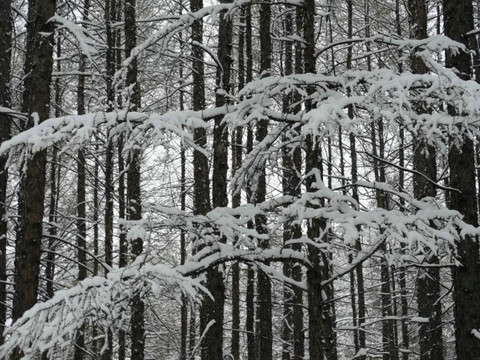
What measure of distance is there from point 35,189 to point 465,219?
574cm

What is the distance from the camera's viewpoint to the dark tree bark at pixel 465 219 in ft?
19.9

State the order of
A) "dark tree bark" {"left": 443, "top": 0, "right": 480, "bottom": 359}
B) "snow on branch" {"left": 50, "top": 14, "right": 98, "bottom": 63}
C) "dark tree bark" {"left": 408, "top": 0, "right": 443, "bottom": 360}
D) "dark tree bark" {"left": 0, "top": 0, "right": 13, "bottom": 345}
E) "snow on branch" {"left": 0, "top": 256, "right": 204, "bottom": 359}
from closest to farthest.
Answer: "snow on branch" {"left": 0, "top": 256, "right": 204, "bottom": 359}, "dark tree bark" {"left": 443, "top": 0, "right": 480, "bottom": 359}, "snow on branch" {"left": 50, "top": 14, "right": 98, "bottom": 63}, "dark tree bark" {"left": 0, "top": 0, "right": 13, "bottom": 345}, "dark tree bark" {"left": 408, "top": 0, "right": 443, "bottom": 360}

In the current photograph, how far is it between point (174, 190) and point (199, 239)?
12834mm

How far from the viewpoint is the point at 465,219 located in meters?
6.09

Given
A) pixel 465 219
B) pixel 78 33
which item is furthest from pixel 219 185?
pixel 465 219

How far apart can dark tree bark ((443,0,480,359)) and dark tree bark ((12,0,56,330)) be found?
5.49 m

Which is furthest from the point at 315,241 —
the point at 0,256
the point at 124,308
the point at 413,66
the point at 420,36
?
the point at 420,36

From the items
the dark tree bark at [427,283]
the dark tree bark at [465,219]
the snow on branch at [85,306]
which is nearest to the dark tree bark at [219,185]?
the snow on branch at [85,306]

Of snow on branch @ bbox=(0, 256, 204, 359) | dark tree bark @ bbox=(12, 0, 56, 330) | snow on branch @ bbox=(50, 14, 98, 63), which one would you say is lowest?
snow on branch @ bbox=(0, 256, 204, 359)

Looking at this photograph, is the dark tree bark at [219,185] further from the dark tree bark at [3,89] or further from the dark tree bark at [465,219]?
the dark tree bark at [3,89]

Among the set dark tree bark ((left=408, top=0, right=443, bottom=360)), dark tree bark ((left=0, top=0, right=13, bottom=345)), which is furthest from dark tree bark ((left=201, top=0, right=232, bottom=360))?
dark tree bark ((left=0, top=0, right=13, bottom=345))

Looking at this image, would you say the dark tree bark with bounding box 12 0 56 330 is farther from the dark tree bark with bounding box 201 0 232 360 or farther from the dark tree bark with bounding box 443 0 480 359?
the dark tree bark with bounding box 443 0 480 359

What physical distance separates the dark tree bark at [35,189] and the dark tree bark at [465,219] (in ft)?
18.0

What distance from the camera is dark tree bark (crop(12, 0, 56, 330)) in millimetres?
6621
